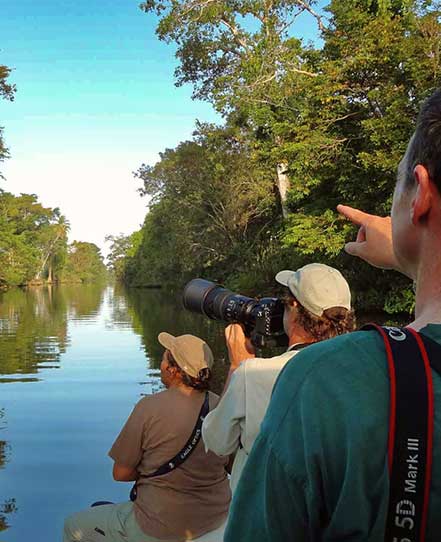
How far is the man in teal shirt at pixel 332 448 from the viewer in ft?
2.32

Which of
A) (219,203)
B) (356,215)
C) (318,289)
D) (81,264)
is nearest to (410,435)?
(356,215)

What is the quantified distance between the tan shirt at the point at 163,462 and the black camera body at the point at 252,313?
56 cm

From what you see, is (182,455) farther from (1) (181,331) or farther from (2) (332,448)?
(1) (181,331)

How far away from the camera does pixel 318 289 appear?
203 cm

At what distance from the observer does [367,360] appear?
2.39ft

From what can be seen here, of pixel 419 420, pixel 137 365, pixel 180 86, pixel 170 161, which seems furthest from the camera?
pixel 170 161

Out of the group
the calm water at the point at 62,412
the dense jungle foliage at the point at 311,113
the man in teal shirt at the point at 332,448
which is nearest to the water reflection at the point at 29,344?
the calm water at the point at 62,412

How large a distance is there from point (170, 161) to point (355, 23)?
86.1ft

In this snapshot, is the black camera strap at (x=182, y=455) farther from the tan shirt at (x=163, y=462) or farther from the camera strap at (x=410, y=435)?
the camera strap at (x=410, y=435)

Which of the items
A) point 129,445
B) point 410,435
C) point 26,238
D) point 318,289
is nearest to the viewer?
point 410,435

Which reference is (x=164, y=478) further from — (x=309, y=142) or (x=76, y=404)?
(x=309, y=142)

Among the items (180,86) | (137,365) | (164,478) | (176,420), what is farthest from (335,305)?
(180,86)

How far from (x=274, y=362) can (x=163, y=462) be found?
3.83 feet

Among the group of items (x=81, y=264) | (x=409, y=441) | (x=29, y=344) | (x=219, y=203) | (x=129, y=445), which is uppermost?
(x=219, y=203)
